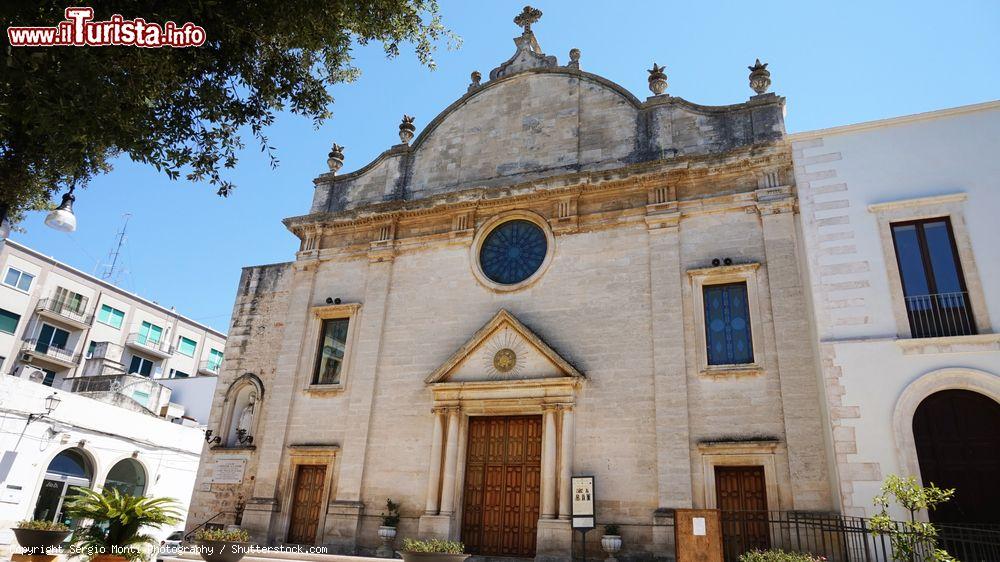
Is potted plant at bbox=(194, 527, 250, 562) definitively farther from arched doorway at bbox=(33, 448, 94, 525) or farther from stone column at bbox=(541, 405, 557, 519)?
arched doorway at bbox=(33, 448, 94, 525)

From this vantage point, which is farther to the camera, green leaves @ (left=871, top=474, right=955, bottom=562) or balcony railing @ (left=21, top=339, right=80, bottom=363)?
balcony railing @ (left=21, top=339, right=80, bottom=363)

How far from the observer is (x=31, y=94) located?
7555 millimetres

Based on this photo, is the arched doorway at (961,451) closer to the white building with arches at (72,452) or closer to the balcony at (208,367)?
the white building with arches at (72,452)

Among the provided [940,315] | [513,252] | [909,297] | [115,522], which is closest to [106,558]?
[115,522]

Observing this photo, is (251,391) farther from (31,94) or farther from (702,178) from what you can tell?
(702,178)

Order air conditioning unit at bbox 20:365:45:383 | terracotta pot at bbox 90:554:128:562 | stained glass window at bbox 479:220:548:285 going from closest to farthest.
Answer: terracotta pot at bbox 90:554:128:562 → stained glass window at bbox 479:220:548:285 → air conditioning unit at bbox 20:365:45:383

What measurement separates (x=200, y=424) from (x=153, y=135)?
23.9 meters

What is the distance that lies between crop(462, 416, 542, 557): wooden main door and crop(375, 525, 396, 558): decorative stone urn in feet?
5.05

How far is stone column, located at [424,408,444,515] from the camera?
13.9 metres

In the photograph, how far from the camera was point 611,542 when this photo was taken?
39.8ft

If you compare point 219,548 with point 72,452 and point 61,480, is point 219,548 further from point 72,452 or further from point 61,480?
point 72,452

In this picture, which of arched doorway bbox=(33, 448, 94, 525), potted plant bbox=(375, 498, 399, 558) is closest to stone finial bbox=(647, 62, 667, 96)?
potted plant bbox=(375, 498, 399, 558)

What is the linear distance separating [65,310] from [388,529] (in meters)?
27.9

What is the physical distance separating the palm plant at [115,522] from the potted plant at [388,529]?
459 cm
